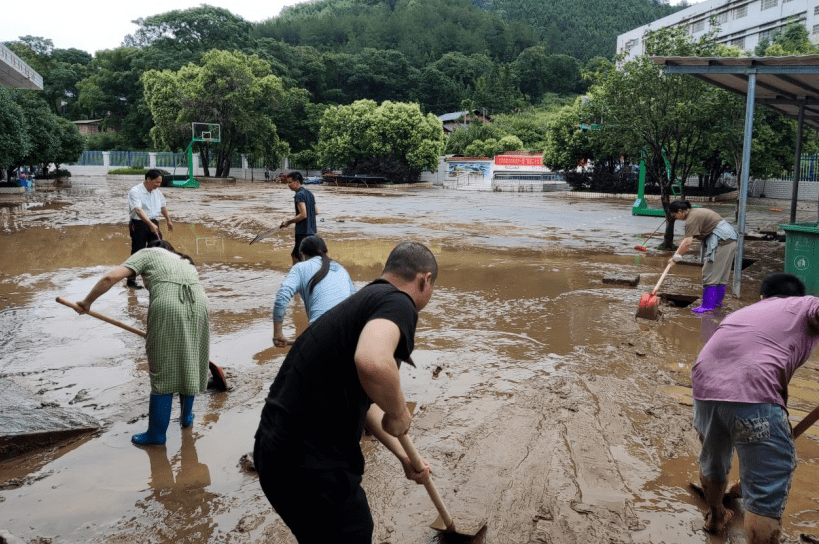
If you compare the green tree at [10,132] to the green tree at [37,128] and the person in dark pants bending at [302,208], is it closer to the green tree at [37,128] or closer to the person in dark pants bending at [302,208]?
the green tree at [37,128]

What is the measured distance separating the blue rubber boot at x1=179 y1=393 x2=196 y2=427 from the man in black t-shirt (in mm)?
2544

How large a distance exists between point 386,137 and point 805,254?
118ft

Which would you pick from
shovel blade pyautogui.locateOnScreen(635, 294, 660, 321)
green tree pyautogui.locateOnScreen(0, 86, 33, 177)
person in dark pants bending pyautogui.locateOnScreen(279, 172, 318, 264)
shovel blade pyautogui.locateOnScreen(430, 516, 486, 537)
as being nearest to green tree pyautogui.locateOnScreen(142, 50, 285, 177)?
green tree pyautogui.locateOnScreen(0, 86, 33, 177)

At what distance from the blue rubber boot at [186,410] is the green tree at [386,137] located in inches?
1527

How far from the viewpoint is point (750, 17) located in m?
44.5

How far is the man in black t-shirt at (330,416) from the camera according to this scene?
2.07 metres

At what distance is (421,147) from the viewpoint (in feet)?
140

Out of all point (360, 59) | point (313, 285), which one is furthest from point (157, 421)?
point (360, 59)

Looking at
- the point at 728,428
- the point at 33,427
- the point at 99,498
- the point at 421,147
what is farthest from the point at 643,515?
the point at 421,147

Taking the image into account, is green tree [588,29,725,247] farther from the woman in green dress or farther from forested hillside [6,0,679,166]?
forested hillside [6,0,679,166]

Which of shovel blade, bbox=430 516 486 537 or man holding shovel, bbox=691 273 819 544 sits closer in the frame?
man holding shovel, bbox=691 273 819 544

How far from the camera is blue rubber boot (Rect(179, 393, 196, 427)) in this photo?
455 cm

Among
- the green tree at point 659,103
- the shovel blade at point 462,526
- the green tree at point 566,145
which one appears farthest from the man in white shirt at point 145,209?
the green tree at point 566,145

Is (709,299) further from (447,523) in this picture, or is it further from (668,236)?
(447,523)
